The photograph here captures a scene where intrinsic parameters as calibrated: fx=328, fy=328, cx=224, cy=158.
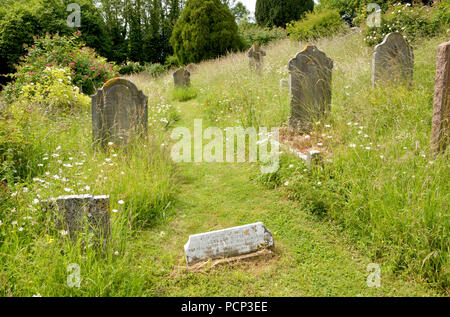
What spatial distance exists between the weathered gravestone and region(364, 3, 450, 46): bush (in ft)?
28.9

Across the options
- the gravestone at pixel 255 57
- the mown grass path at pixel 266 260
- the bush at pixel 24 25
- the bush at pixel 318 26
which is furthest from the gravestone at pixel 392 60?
the bush at pixel 24 25

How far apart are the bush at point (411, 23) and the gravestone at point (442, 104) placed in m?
5.80

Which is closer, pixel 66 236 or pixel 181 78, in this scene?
pixel 66 236

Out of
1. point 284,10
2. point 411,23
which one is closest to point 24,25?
point 284,10

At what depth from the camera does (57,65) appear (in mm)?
8398

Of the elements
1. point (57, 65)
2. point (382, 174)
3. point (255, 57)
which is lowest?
point (382, 174)

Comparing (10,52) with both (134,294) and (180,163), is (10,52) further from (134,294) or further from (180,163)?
(134,294)

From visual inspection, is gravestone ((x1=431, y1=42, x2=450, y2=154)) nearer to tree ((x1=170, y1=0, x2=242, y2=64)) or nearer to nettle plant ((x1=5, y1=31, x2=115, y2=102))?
nettle plant ((x1=5, y1=31, x2=115, y2=102))

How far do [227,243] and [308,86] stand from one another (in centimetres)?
366

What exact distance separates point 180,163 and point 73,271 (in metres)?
3.50

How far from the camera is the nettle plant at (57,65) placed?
25.1ft

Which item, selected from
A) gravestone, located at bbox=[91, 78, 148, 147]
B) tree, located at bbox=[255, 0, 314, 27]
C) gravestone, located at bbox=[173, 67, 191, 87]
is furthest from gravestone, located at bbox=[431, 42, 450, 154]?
tree, located at bbox=[255, 0, 314, 27]

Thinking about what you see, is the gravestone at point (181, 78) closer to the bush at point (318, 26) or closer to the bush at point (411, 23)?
the bush at point (318, 26)

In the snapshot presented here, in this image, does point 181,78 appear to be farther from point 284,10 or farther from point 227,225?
point 284,10
